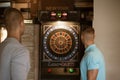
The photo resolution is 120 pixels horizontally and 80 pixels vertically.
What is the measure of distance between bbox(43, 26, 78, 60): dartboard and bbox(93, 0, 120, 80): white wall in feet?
1.53

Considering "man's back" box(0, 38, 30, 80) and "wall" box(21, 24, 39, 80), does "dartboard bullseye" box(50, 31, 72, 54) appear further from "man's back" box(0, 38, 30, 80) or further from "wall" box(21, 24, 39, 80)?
"man's back" box(0, 38, 30, 80)

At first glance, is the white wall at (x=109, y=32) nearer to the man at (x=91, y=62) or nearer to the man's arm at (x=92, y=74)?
the man at (x=91, y=62)

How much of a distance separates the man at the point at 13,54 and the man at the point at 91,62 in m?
1.09

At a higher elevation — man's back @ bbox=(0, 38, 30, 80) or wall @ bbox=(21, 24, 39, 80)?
man's back @ bbox=(0, 38, 30, 80)

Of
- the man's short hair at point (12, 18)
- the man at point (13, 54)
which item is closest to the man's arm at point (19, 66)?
the man at point (13, 54)

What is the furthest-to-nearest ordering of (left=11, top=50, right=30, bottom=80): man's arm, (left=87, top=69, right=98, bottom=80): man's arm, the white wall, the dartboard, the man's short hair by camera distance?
1. the dartboard
2. the white wall
3. (left=87, top=69, right=98, bottom=80): man's arm
4. the man's short hair
5. (left=11, top=50, right=30, bottom=80): man's arm

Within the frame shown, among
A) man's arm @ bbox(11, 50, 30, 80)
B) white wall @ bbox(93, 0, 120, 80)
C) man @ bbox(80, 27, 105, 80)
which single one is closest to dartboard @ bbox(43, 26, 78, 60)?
white wall @ bbox(93, 0, 120, 80)

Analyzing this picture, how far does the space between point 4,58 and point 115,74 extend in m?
2.33

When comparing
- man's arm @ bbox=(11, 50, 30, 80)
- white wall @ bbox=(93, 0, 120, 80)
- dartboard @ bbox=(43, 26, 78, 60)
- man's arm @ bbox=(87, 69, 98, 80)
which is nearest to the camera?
man's arm @ bbox=(11, 50, 30, 80)

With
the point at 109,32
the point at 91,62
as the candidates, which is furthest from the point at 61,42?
the point at 91,62

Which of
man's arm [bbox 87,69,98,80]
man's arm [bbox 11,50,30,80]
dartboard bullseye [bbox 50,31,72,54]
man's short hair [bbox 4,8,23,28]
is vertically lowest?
man's arm [bbox 87,69,98,80]

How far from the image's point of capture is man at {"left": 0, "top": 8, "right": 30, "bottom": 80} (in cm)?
224

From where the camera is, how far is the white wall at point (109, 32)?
4.28 meters

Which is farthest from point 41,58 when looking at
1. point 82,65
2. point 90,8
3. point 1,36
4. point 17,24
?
point 17,24
